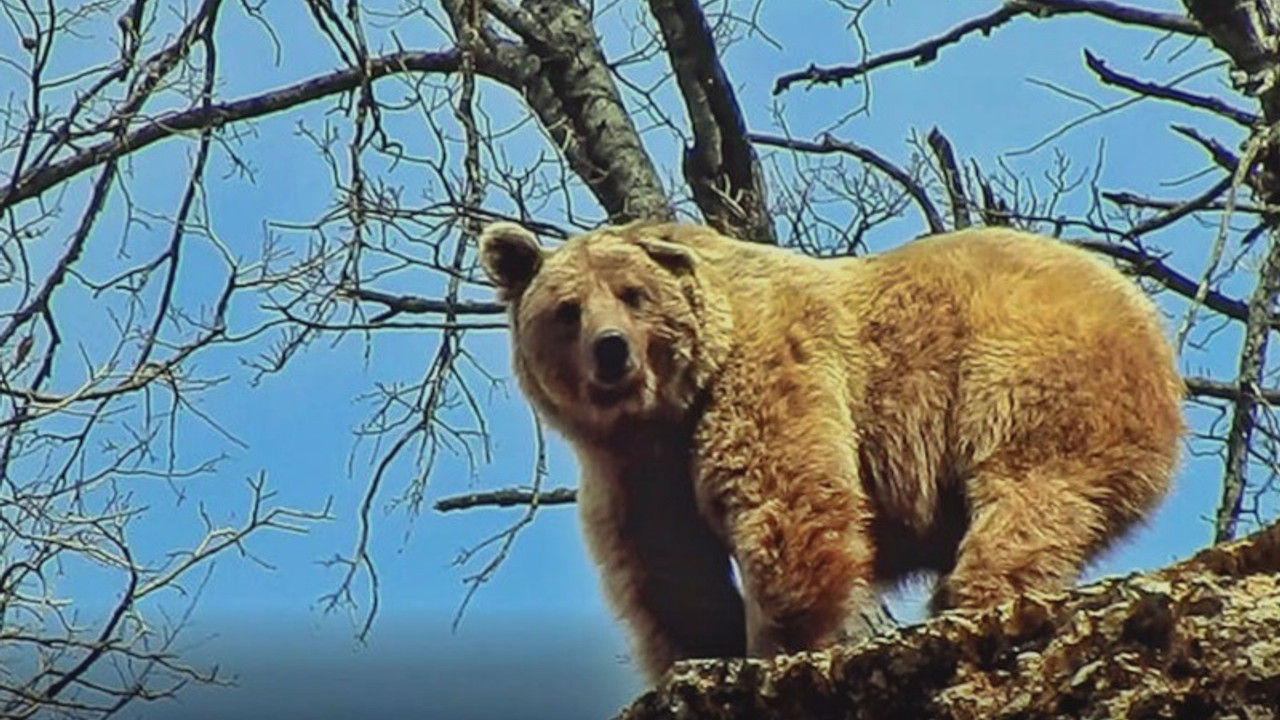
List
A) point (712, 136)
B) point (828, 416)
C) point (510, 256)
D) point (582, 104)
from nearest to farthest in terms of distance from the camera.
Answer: point (828, 416) < point (510, 256) < point (712, 136) < point (582, 104)

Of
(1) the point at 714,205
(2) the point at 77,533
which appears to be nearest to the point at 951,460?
(1) the point at 714,205

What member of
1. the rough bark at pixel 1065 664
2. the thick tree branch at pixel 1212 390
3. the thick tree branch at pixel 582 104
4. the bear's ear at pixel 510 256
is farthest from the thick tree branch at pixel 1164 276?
the rough bark at pixel 1065 664

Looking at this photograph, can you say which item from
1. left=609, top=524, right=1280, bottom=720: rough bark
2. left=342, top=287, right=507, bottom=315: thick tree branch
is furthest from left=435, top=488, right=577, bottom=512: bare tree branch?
left=609, top=524, right=1280, bottom=720: rough bark

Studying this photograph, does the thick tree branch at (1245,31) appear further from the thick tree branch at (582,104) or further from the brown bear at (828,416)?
the thick tree branch at (582,104)

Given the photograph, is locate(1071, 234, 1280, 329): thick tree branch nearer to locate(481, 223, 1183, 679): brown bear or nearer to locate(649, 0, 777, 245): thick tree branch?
locate(649, 0, 777, 245): thick tree branch

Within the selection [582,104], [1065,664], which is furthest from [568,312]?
[582,104]

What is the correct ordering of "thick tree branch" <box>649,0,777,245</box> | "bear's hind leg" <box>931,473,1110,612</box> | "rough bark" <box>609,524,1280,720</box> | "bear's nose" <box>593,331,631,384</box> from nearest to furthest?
"rough bark" <box>609,524,1280,720</box>, "bear's hind leg" <box>931,473,1110,612</box>, "bear's nose" <box>593,331,631,384</box>, "thick tree branch" <box>649,0,777,245</box>

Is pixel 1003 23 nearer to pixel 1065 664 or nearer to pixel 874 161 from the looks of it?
pixel 874 161

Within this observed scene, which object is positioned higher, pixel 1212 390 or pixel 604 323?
pixel 1212 390

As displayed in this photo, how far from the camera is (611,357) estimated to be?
2412mm

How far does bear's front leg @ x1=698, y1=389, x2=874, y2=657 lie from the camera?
2223 millimetres

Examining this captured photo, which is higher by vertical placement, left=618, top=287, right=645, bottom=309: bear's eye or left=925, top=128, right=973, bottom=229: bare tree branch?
left=925, top=128, right=973, bottom=229: bare tree branch

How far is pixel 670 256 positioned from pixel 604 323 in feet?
0.67

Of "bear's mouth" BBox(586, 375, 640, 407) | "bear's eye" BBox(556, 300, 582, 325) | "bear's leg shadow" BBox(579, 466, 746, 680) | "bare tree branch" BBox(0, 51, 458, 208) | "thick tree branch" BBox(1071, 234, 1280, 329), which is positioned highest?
"bare tree branch" BBox(0, 51, 458, 208)
